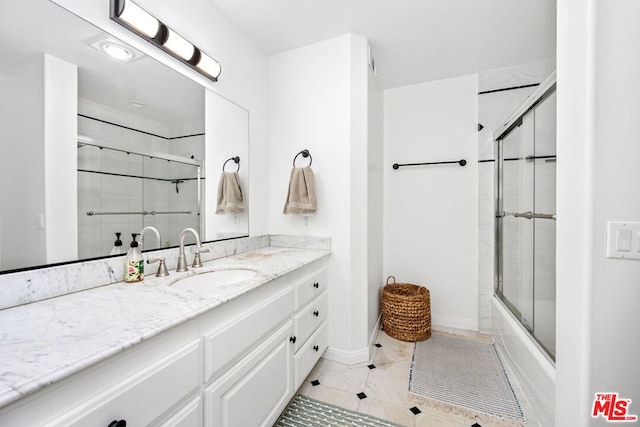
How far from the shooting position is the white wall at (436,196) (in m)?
2.46

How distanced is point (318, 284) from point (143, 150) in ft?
4.13

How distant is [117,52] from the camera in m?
1.18

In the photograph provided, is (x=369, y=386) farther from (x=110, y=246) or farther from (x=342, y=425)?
(x=110, y=246)

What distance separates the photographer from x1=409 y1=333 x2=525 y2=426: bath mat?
58.4 inches

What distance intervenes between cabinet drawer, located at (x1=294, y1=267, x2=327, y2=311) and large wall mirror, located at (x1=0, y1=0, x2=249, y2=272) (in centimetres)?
72

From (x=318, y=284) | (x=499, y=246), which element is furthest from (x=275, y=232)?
(x=499, y=246)

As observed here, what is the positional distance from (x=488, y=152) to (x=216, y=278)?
8.07 ft

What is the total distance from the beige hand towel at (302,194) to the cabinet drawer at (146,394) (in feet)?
3.93

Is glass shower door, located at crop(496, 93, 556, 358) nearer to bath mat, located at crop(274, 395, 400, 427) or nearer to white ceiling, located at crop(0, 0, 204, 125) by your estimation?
bath mat, located at crop(274, 395, 400, 427)

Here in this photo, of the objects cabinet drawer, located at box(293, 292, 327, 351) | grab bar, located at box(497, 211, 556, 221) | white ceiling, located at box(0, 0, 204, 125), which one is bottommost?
cabinet drawer, located at box(293, 292, 327, 351)

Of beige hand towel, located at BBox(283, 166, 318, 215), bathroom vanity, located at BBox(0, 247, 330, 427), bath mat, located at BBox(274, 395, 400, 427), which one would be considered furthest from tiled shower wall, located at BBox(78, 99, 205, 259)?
bath mat, located at BBox(274, 395, 400, 427)

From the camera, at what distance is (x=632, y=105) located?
81 cm

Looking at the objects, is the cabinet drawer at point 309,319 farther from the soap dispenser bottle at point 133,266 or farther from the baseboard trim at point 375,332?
the soap dispenser bottle at point 133,266

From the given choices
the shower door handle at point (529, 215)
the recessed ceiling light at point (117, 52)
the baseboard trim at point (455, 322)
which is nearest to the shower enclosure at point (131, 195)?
the recessed ceiling light at point (117, 52)
